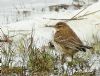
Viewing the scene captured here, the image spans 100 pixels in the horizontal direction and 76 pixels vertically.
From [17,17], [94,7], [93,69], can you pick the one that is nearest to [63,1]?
[17,17]

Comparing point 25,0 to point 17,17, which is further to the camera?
point 25,0

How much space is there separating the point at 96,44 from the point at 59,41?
0.74 metres

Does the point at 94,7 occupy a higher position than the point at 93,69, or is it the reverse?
the point at 94,7

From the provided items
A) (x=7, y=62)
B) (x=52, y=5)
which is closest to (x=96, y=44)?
(x=7, y=62)

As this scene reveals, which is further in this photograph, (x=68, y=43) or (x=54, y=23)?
(x=54, y=23)

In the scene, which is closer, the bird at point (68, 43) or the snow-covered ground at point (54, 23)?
the bird at point (68, 43)

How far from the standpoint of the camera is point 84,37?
801 cm

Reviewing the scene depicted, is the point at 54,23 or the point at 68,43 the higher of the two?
the point at 54,23

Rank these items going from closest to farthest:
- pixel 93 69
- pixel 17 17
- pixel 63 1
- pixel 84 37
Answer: pixel 93 69, pixel 84 37, pixel 17 17, pixel 63 1

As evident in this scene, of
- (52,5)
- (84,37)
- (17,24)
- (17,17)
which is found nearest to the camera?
(84,37)

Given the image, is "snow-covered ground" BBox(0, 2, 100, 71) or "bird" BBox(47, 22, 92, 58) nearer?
"bird" BBox(47, 22, 92, 58)

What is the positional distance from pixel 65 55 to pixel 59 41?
0.94ft

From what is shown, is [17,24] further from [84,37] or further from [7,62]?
[7,62]

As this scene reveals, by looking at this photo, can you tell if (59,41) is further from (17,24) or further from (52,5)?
(52,5)
